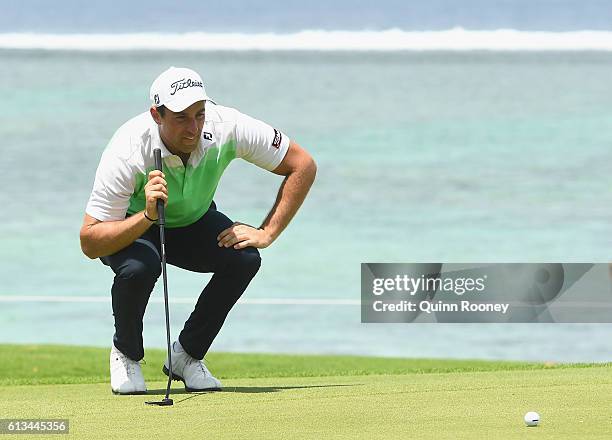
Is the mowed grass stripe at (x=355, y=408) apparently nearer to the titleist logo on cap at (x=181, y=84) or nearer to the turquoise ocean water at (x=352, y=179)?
the titleist logo on cap at (x=181, y=84)

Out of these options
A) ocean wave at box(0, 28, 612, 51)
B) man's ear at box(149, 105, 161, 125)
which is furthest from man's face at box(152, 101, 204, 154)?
ocean wave at box(0, 28, 612, 51)

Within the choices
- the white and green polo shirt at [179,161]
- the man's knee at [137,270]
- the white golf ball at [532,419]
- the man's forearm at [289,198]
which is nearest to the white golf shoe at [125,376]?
the man's knee at [137,270]

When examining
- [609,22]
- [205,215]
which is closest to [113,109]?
[609,22]

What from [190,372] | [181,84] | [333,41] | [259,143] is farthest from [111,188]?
[333,41]

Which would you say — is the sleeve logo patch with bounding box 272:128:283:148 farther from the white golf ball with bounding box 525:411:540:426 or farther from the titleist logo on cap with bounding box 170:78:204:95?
the white golf ball with bounding box 525:411:540:426

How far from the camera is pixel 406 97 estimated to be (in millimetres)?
25375

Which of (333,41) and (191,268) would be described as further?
(333,41)

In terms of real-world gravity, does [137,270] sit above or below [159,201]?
below

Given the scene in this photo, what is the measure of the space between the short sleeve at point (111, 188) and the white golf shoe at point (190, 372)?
571 millimetres

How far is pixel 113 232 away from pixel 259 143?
0.51 m

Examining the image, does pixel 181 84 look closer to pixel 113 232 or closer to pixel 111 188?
pixel 111 188

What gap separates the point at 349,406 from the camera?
3.62 metres

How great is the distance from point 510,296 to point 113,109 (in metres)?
16.1

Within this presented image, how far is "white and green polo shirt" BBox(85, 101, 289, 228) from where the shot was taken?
393 cm
